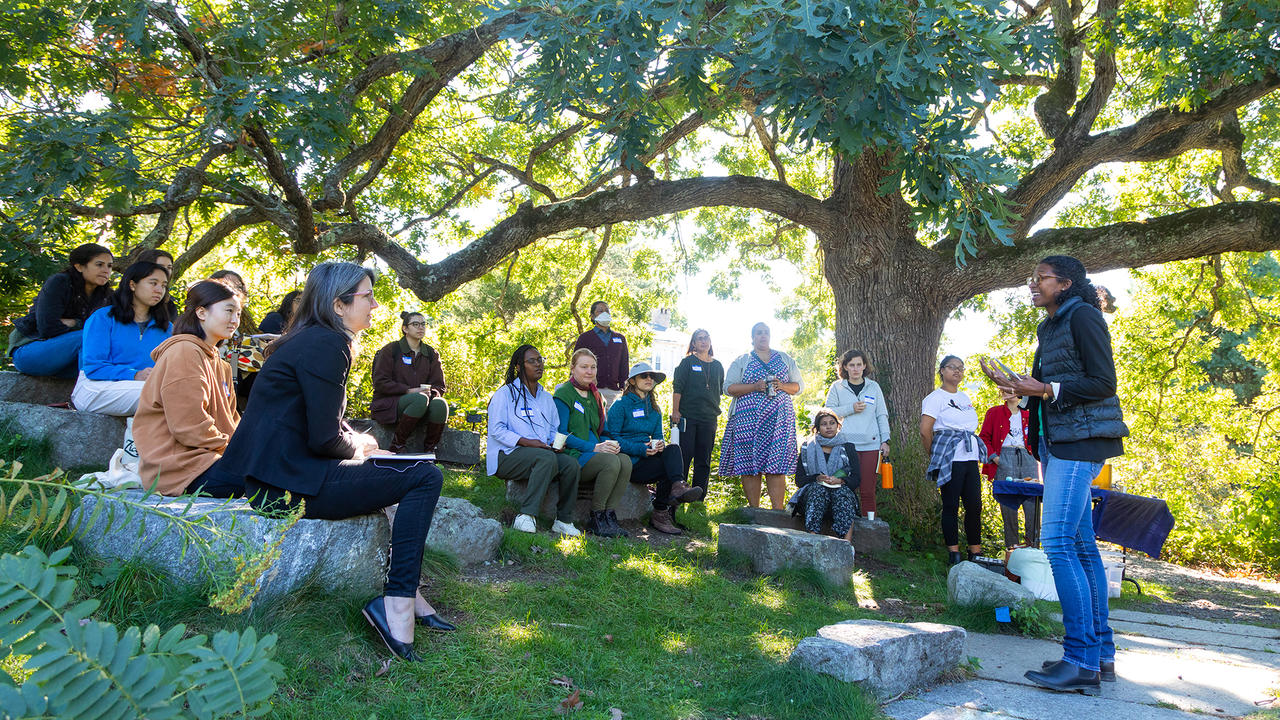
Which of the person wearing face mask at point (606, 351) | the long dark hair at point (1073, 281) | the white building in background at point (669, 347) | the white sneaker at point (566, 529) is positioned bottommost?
the white sneaker at point (566, 529)

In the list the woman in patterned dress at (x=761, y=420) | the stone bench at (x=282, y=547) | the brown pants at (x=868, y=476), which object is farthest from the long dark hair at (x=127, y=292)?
the brown pants at (x=868, y=476)

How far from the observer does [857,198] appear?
371 inches

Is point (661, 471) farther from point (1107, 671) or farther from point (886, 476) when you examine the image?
point (1107, 671)

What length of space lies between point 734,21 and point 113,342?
482 centimetres

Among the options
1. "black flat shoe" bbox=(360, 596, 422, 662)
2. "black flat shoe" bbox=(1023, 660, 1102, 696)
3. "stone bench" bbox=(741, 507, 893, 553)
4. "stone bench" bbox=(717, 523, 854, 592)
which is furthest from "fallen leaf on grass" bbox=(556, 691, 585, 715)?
"stone bench" bbox=(741, 507, 893, 553)

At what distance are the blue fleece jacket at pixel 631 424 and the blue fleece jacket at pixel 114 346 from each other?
12.4ft

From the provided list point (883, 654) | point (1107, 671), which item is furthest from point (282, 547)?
point (1107, 671)

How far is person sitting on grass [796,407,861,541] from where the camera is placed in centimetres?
761

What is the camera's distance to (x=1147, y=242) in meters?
8.66

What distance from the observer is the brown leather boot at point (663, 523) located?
24.7 ft

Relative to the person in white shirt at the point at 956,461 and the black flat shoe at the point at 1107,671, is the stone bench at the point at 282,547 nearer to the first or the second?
the black flat shoe at the point at 1107,671

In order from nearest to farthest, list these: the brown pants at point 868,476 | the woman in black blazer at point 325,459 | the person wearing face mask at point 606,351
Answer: the woman in black blazer at point 325,459, the brown pants at point 868,476, the person wearing face mask at point 606,351

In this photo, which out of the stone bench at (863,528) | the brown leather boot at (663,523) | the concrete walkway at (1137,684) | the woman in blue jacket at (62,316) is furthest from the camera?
the stone bench at (863,528)

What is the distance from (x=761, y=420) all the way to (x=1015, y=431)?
8.22 feet
